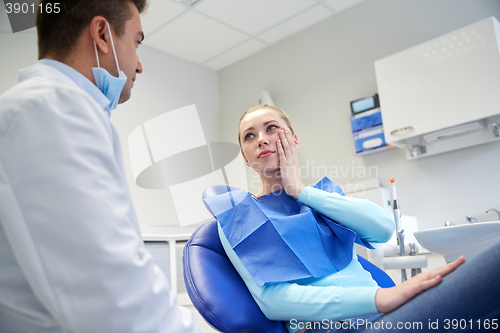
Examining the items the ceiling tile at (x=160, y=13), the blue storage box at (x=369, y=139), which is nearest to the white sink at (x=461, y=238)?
the blue storage box at (x=369, y=139)

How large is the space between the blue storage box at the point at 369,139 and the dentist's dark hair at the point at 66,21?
2563 mm

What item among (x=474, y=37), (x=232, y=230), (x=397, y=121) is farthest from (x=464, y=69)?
(x=232, y=230)

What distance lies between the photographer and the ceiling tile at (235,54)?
13.2 feet

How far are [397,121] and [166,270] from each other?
1916mm

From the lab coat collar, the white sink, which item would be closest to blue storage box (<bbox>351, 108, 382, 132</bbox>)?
the white sink

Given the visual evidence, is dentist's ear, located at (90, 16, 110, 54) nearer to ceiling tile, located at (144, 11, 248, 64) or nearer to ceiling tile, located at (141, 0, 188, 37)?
ceiling tile, located at (141, 0, 188, 37)

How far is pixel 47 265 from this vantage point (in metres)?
0.54

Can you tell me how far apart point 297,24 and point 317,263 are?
10.2 ft

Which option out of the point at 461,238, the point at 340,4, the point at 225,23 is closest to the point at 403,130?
the point at 461,238

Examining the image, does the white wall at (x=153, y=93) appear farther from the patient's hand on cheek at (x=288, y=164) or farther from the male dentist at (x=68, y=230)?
the male dentist at (x=68, y=230)

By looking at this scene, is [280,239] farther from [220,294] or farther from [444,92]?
[444,92]

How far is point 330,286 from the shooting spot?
3.19 ft

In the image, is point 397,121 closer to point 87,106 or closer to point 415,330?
point 415,330

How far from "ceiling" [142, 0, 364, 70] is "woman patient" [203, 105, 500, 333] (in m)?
2.29
